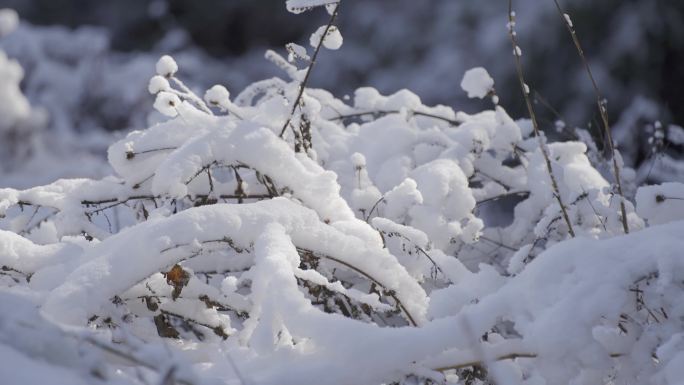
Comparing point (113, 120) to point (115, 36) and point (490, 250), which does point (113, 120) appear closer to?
point (115, 36)

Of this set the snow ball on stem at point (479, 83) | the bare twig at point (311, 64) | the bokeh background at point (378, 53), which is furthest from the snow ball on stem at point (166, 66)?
the bokeh background at point (378, 53)

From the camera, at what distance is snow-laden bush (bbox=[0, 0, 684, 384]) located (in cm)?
112

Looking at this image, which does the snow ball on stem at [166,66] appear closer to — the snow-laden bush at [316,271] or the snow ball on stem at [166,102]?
the snow-laden bush at [316,271]

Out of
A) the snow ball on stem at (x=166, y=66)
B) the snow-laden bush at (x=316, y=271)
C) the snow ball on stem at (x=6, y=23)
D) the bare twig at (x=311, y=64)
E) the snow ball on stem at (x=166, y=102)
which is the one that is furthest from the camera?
the snow ball on stem at (x=6, y=23)

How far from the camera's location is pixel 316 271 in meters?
1.66

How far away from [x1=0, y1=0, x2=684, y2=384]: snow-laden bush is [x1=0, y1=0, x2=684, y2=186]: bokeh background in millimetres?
1358

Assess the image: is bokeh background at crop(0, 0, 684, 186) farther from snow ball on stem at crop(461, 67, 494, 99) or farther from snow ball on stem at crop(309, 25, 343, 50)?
snow ball on stem at crop(309, 25, 343, 50)

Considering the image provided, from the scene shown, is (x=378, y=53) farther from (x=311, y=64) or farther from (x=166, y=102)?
(x=311, y=64)

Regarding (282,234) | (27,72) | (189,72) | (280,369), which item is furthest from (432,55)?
(280,369)

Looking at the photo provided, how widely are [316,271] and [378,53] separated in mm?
3924

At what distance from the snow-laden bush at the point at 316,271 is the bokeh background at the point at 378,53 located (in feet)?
4.46

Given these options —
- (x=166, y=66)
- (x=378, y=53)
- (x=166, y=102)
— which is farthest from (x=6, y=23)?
(x=166, y=102)

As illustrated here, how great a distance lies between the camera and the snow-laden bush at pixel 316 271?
112 cm

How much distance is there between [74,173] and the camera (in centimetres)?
501
